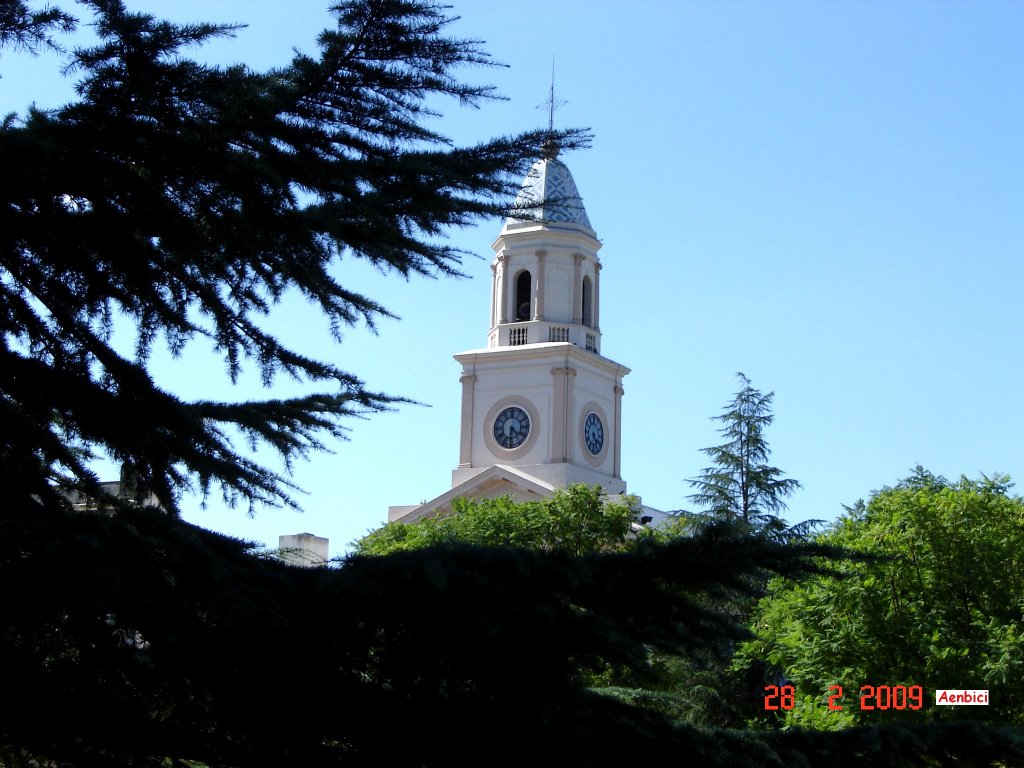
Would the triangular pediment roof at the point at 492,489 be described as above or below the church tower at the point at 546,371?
below

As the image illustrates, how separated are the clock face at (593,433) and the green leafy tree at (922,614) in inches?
1143

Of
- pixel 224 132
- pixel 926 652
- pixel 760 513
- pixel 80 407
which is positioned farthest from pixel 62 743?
pixel 760 513

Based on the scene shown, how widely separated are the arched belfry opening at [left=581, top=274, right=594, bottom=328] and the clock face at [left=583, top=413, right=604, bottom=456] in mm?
3677

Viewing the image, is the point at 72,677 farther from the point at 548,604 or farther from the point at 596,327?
the point at 596,327

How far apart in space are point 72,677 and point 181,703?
33 cm

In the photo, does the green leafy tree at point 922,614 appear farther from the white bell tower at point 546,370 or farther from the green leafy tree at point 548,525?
the white bell tower at point 546,370

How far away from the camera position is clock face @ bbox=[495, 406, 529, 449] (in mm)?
53250

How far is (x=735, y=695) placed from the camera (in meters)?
35.2

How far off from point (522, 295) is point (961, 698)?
34943mm

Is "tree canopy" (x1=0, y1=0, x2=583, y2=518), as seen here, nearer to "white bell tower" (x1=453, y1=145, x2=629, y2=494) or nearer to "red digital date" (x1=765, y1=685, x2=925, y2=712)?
"red digital date" (x1=765, y1=685, x2=925, y2=712)

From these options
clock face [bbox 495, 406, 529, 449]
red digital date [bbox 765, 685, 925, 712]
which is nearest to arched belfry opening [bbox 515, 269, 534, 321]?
clock face [bbox 495, 406, 529, 449]

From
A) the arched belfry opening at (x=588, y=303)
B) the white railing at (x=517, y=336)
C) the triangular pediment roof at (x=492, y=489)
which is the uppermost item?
the arched belfry opening at (x=588, y=303)

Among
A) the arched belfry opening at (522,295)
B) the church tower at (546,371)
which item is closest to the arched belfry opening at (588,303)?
the church tower at (546,371)

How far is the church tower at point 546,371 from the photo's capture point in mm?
52531
